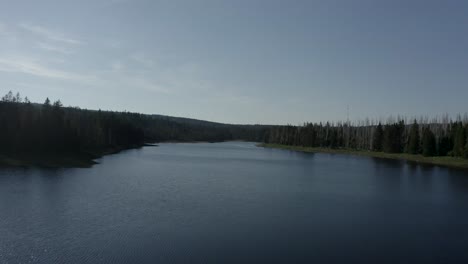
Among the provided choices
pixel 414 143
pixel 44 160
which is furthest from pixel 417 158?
pixel 44 160

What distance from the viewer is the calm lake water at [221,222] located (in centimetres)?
1919

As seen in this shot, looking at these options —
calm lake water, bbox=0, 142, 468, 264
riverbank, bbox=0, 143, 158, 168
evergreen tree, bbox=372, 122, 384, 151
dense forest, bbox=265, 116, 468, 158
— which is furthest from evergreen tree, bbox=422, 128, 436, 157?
riverbank, bbox=0, 143, 158, 168

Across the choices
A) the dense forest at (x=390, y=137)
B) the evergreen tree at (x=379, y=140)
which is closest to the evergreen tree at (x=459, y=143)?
the dense forest at (x=390, y=137)

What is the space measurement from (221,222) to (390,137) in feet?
306

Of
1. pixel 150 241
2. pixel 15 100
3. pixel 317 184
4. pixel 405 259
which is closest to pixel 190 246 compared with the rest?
pixel 150 241

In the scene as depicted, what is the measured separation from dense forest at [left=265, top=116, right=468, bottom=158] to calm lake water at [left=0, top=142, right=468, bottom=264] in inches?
1993

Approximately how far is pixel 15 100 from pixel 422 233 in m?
67.1

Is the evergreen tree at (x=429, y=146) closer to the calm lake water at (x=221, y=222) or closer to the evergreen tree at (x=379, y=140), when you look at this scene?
the evergreen tree at (x=379, y=140)

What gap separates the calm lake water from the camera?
755 inches

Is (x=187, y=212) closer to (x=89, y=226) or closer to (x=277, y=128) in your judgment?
(x=89, y=226)

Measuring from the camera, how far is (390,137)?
107 metres

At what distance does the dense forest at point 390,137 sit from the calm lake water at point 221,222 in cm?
5063

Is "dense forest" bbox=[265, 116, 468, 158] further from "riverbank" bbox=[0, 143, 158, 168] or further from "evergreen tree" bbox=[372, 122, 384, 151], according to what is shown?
"riverbank" bbox=[0, 143, 158, 168]

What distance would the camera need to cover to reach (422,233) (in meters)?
24.6
